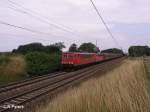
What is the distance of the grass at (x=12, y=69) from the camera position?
76.0 feet

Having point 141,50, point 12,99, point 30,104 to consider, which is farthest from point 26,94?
point 141,50

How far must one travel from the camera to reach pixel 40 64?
29969 millimetres

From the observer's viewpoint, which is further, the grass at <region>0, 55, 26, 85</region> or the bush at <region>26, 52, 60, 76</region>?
the bush at <region>26, 52, 60, 76</region>

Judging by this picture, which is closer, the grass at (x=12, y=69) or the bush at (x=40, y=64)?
the grass at (x=12, y=69)

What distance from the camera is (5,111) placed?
31.9ft

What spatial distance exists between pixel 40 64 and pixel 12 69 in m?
5.69

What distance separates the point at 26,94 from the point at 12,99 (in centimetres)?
163

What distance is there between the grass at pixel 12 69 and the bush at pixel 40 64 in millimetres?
1283

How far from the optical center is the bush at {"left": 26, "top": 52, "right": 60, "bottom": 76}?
90.5 feet

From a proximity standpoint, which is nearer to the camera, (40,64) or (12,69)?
(12,69)

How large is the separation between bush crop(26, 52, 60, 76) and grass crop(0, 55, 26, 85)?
1283mm

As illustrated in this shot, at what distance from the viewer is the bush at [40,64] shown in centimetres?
2758

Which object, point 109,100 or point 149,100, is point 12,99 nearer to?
point 109,100

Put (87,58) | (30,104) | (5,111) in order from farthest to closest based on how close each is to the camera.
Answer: (87,58), (30,104), (5,111)
